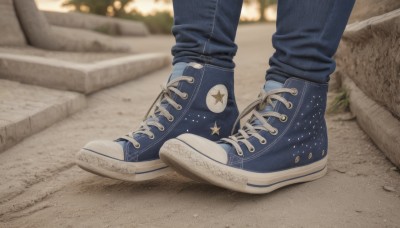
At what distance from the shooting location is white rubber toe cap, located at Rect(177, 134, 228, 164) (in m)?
1.08

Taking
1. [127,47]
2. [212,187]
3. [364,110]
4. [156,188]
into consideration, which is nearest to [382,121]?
[364,110]

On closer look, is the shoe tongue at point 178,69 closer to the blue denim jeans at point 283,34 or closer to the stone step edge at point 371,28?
the blue denim jeans at point 283,34

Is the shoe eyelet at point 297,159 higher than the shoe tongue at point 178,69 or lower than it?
lower

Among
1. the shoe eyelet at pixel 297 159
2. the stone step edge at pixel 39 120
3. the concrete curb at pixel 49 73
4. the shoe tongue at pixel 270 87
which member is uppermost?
the shoe tongue at pixel 270 87

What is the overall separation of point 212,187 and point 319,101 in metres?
0.39

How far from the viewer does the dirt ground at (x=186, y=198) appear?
40.6 inches

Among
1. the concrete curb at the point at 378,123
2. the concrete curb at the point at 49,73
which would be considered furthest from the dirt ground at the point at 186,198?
Result: the concrete curb at the point at 49,73

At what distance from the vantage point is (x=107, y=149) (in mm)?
1184

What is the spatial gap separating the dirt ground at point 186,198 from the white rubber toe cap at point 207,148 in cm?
12

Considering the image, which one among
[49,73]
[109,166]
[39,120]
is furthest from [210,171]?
[49,73]

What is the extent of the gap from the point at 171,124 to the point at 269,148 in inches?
11.7

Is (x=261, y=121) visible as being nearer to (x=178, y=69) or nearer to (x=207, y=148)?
(x=207, y=148)

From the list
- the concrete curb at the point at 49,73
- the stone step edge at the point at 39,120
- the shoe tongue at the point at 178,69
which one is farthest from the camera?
the concrete curb at the point at 49,73

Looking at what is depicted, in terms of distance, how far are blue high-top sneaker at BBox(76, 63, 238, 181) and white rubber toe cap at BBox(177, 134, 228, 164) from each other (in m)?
0.16
